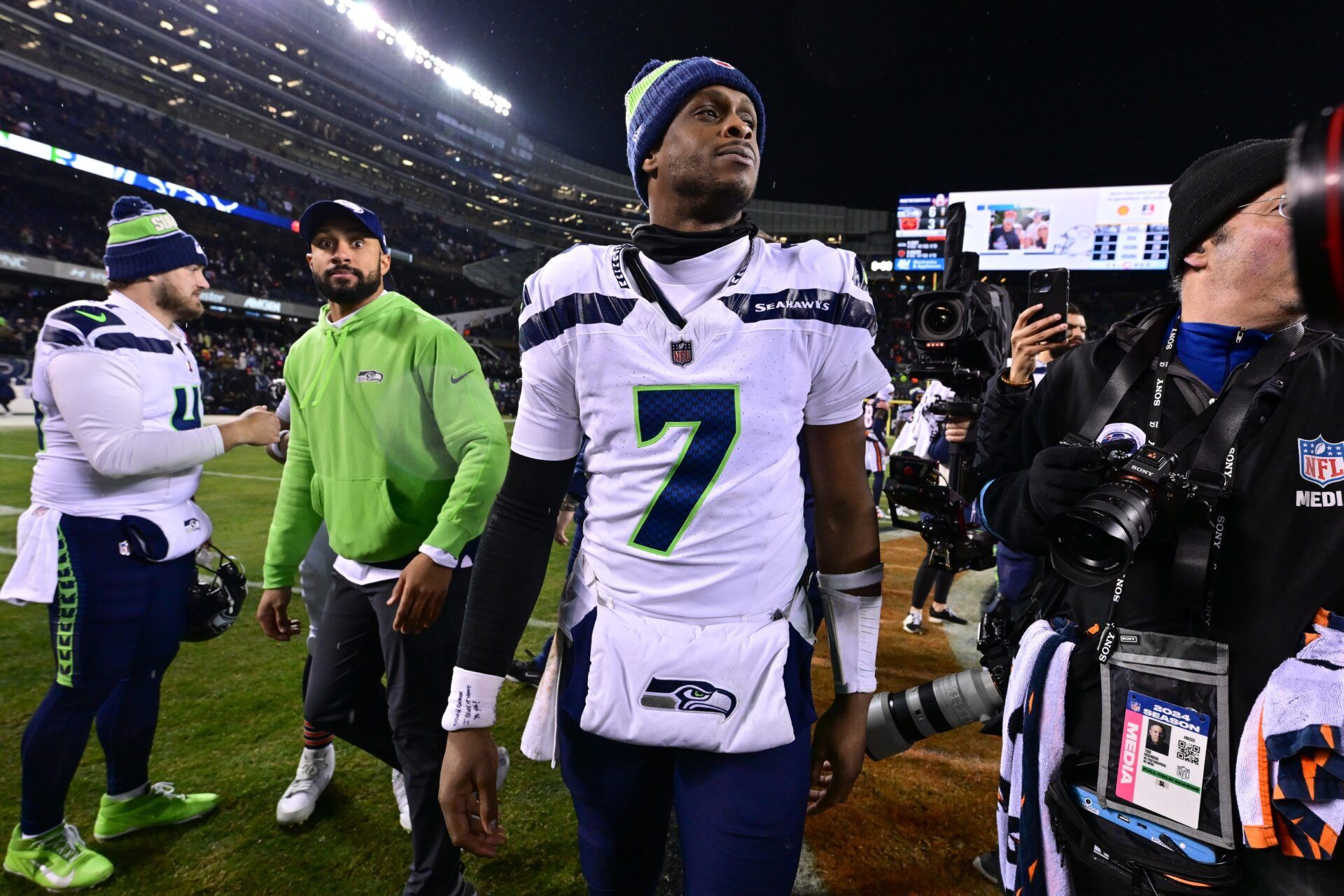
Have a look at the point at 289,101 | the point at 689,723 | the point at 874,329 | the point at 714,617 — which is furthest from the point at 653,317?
the point at 289,101

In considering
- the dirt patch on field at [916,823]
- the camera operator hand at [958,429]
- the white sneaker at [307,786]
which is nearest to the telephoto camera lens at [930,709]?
the dirt patch on field at [916,823]

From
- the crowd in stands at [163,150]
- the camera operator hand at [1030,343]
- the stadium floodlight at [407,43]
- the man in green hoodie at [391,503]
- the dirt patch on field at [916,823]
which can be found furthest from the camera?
the stadium floodlight at [407,43]

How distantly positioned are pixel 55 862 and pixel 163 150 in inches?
1523

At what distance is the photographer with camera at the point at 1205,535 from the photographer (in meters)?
1.33

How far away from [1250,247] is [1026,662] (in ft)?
3.40

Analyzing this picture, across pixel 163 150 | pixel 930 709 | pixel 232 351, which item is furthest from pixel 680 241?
pixel 163 150

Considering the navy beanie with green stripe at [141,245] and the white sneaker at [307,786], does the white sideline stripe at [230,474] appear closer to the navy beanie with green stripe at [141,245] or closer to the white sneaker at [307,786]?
the navy beanie with green stripe at [141,245]

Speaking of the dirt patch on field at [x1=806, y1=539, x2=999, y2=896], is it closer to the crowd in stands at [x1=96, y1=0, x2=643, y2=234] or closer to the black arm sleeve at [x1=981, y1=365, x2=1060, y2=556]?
the black arm sleeve at [x1=981, y1=365, x2=1060, y2=556]

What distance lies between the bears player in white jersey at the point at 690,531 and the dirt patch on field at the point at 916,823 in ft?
4.35

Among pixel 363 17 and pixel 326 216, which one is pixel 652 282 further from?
pixel 363 17

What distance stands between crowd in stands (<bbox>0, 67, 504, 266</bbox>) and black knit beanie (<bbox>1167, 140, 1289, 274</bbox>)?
3447 cm

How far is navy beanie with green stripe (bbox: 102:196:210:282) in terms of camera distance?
9.18 ft

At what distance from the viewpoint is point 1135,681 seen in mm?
1436

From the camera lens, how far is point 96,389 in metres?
2.50
